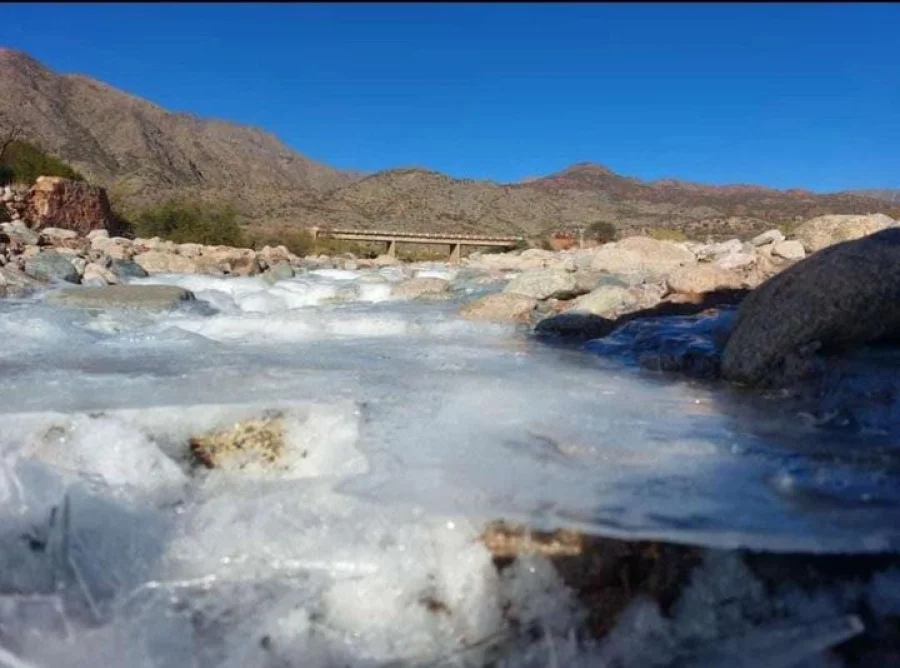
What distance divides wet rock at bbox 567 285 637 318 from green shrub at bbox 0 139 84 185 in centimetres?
1169

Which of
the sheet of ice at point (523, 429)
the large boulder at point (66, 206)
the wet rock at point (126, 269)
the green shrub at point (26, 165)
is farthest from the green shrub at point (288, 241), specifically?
the sheet of ice at point (523, 429)

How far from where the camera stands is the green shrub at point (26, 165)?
1400cm

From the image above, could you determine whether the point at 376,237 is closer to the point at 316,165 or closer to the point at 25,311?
the point at 25,311

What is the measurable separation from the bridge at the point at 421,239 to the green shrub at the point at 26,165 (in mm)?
5735

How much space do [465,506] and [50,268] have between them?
6.76 metres

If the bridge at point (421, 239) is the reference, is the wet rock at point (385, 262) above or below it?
below

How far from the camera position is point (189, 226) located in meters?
17.1

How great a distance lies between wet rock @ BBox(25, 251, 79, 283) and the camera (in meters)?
7.24

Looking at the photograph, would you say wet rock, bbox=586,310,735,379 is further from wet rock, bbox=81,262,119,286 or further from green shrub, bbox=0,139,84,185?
green shrub, bbox=0,139,84,185

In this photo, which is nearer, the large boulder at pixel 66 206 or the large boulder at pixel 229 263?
the large boulder at pixel 229 263

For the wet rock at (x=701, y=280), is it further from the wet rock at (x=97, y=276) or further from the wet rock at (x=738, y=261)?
the wet rock at (x=97, y=276)

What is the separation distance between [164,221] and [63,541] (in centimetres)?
1616

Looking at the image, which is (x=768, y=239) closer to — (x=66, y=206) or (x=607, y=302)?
(x=607, y=302)

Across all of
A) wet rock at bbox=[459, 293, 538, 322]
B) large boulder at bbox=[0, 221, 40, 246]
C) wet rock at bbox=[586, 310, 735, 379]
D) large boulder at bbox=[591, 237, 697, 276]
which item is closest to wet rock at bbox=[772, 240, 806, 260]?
large boulder at bbox=[591, 237, 697, 276]
